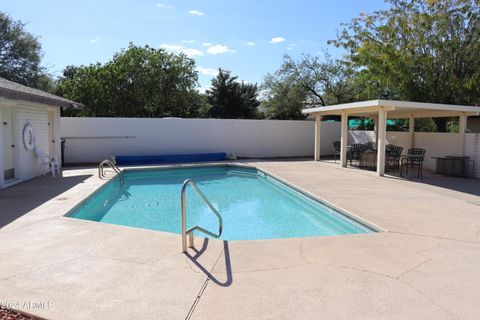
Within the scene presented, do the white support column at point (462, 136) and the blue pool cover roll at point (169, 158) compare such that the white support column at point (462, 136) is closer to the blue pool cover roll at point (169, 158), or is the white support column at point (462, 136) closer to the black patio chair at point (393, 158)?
the black patio chair at point (393, 158)

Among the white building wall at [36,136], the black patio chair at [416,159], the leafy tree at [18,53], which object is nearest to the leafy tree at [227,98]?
the leafy tree at [18,53]

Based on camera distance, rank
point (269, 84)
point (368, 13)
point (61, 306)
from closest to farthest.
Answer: point (61, 306) < point (368, 13) < point (269, 84)

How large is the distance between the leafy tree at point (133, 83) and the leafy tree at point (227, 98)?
5179 mm

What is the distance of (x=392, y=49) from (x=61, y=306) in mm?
15952

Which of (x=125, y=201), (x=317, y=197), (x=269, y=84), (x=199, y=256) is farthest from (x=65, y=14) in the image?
(x=269, y=84)

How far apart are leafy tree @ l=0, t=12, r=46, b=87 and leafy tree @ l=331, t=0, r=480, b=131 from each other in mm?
22418

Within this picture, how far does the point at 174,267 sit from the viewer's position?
3.92 meters

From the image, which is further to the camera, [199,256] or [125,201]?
[125,201]

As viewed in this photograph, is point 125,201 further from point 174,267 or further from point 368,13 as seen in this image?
point 368,13

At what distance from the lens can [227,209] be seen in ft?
27.8

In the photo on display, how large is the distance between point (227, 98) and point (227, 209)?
2402cm

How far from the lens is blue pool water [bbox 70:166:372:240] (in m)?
6.71

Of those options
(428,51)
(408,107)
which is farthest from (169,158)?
(428,51)

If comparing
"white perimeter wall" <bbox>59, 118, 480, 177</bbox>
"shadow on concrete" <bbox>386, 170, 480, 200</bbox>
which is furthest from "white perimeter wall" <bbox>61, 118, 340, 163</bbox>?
"shadow on concrete" <bbox>386, 170, 480, 200</bbox>
